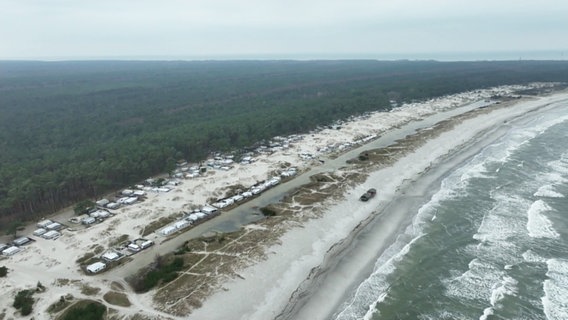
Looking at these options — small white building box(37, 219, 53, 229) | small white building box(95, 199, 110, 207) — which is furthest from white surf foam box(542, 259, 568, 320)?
small white building box(37, 219, 53, 229)

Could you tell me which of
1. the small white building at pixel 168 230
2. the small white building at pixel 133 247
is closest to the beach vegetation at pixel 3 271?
the small white building at pixel 133 247

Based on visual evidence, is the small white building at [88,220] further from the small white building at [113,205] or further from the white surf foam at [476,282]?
the white surf foam at [476,282]

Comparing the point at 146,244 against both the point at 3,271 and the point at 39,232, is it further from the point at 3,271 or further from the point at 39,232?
the point at 39,232

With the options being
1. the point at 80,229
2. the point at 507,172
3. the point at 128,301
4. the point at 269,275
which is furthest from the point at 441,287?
the point at 80,229

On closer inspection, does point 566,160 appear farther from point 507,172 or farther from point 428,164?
point 428,164

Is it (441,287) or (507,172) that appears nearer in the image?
(441,287)

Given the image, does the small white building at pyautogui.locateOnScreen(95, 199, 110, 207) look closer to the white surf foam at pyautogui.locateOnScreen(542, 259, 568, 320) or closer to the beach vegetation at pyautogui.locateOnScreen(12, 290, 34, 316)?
the beach vegetation at pyautogui.locateOnScreen(12, 290, 34, 316)
